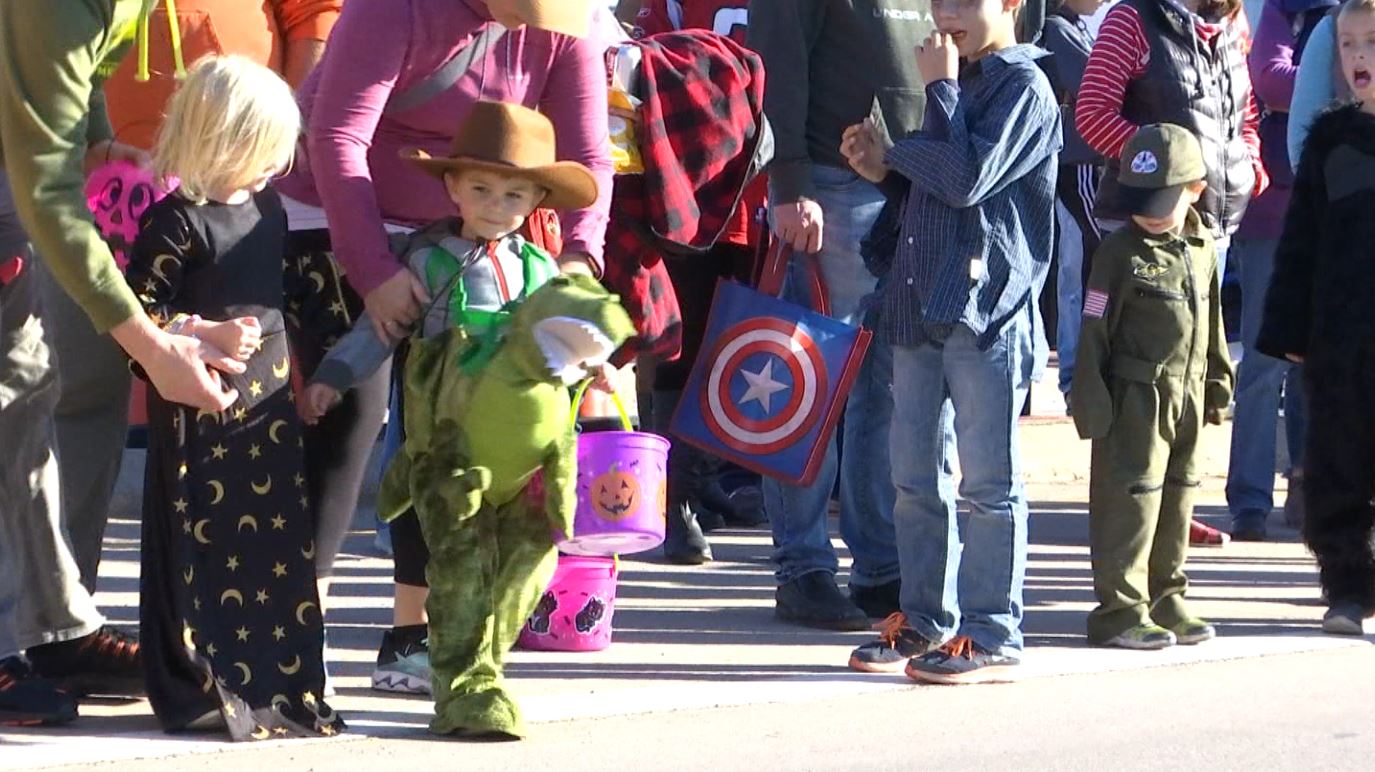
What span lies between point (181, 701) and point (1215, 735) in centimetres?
236

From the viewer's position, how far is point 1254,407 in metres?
8.88

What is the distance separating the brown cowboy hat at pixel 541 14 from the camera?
5.37 meters

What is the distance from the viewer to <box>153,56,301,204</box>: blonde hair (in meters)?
4.94

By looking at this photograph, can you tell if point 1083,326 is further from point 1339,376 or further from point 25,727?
point 25,727

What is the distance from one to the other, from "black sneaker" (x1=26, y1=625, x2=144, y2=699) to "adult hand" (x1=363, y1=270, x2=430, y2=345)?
96 centimetres

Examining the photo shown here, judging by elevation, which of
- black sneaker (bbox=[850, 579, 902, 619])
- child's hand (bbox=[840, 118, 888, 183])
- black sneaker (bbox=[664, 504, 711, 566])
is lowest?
black sneaker (bbox=[850, 579, 902, 619])

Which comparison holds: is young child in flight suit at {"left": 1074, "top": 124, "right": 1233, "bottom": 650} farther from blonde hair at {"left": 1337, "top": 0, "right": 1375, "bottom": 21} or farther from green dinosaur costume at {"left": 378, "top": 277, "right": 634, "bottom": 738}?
green dinosaur costume at {"left": 378, "top": 277, "right": 634, "bottom": 738}

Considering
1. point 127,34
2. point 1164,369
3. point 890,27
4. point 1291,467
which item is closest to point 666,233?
point 890,27

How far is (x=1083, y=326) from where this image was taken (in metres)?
6.49

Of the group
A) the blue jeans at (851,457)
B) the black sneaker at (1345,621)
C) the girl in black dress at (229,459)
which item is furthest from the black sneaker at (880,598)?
the girl in black dress at (229,459)

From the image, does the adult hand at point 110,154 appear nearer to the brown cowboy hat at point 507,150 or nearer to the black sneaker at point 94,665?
the brown cowboy hat at point 507,150

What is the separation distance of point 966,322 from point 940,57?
2.19 ft

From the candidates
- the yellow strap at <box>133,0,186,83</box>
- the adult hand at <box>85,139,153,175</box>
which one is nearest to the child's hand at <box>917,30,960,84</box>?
the yellow strap at <box>133,0,186,83</box>

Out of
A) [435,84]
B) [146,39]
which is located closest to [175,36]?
[146,39]
